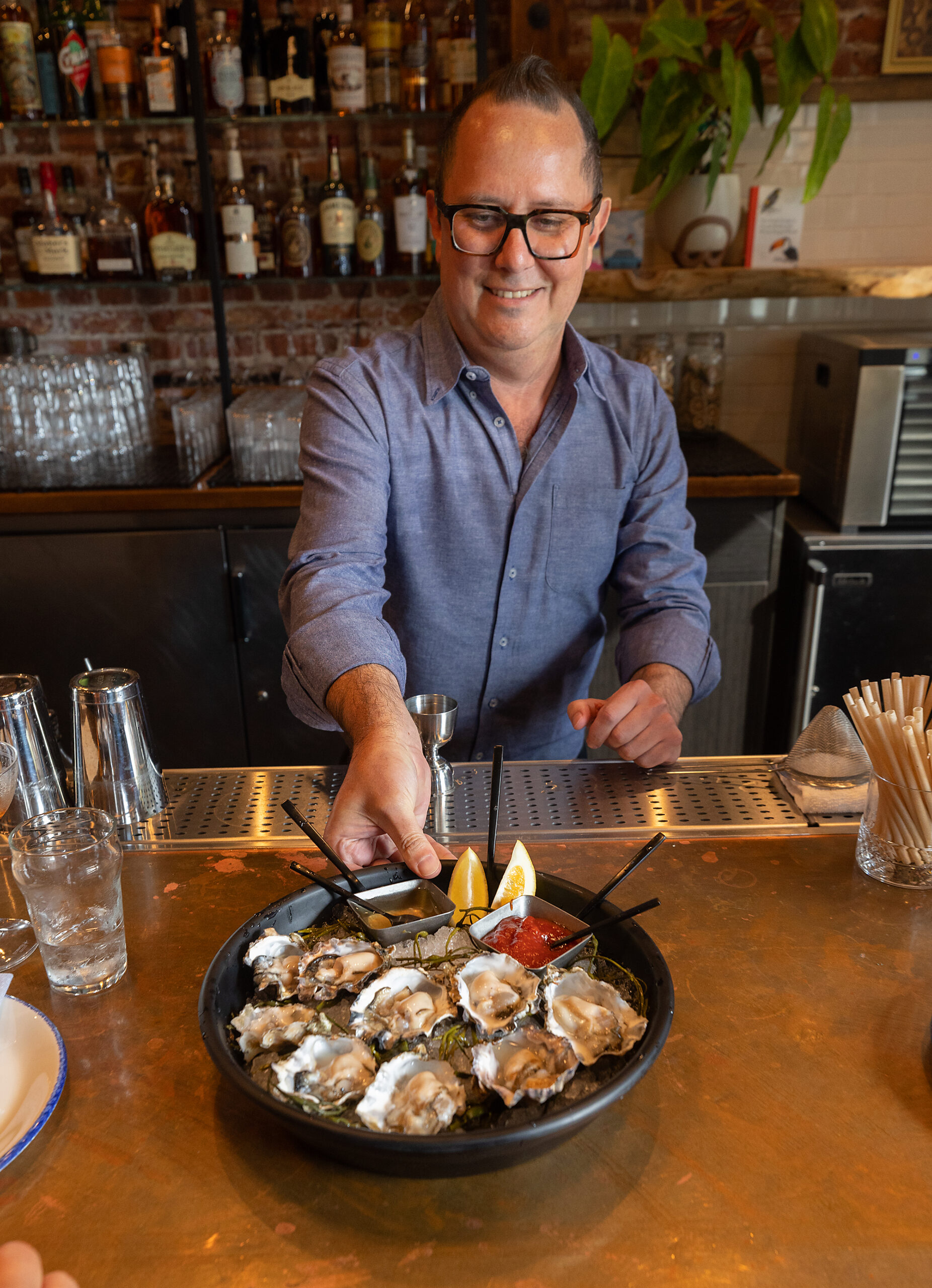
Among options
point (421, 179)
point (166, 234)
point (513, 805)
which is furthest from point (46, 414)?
point (513, 805)

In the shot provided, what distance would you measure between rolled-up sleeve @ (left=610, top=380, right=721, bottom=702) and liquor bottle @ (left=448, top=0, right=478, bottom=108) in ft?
4.90

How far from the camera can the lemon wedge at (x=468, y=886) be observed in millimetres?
913

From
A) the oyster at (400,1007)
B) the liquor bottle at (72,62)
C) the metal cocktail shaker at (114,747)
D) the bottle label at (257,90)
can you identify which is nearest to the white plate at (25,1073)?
the oyster at (400,1007)

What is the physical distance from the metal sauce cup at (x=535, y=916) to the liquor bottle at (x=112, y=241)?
2685 mm

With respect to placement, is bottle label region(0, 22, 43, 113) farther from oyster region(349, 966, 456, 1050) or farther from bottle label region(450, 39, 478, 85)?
oyster region(349, 966, 456, 1050)

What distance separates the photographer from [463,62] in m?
2.74

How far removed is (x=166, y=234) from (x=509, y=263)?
180 cm

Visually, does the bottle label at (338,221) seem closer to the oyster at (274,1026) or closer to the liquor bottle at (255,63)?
the liquor bottle at (255,63)

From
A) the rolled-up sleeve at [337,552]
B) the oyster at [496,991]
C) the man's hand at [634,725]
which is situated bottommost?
the man's hand at [634,725]

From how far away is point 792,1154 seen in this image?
0.69m

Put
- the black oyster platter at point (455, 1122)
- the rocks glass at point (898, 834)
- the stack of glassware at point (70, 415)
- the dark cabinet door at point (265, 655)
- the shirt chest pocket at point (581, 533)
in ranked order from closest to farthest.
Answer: the black oyster platter at point (455, 1122), the rocks glass at point (898, 834), the shirt chest pocket at point (581, 533), the dark cabinet door at point (265, 655), the stack of glassware at point (70, 415)

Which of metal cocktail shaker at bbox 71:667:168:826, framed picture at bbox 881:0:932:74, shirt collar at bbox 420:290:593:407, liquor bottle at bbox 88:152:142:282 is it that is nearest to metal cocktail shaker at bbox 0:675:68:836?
metal cocktail shaker at bbox 71:667:168:826

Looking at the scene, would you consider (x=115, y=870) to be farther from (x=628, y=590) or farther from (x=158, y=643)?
(x=158, y=643)

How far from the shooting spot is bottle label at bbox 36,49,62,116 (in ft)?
9.28
